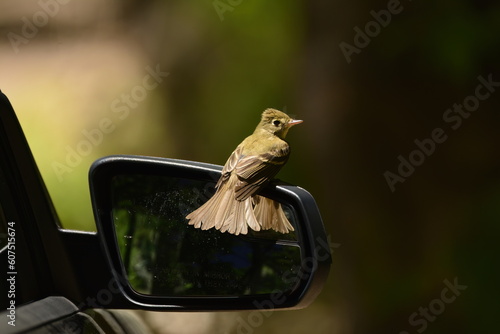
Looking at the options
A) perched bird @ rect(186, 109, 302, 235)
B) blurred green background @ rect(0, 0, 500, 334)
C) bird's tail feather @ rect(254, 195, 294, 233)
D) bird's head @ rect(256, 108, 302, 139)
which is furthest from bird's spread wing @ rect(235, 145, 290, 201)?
blurred green background @ rect(0, 0, 500, 334)

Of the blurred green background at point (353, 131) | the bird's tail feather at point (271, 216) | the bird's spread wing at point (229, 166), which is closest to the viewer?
the bird's tail feather at point (271, 216)

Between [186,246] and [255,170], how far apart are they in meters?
0.47

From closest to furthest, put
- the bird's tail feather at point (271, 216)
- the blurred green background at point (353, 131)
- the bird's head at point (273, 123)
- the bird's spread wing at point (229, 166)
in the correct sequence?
1. the bird's tail feather at point (271, 216)
2. the bird's spread wing at point (229, 166)
3. the bird's head at point (273, 123)
4. the blurred green background at point (353, 131)

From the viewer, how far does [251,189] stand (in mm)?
1678

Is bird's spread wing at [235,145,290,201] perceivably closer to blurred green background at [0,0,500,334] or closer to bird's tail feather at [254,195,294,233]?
bird's tail feather at [254,195,294,233]

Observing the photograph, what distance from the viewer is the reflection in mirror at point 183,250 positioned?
1286 millimetres

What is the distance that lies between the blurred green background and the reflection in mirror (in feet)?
12.0

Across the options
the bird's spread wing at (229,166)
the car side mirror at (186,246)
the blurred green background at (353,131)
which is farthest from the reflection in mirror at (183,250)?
the blurred green background at (353,131)

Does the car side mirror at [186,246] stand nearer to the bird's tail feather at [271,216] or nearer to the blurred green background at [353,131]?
the bird's tail feather at [271,216]

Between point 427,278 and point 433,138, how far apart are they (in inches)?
36.4

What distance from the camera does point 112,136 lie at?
521cm

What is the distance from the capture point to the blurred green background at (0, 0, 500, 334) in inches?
198

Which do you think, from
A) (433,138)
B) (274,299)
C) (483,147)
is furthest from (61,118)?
(274,299)

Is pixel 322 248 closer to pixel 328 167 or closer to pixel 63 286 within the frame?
pixel 63 286
